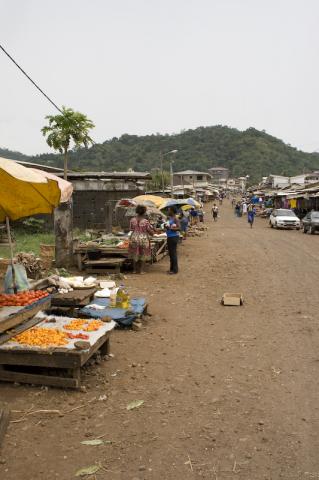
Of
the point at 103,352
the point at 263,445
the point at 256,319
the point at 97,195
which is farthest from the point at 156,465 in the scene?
the point at 97,195

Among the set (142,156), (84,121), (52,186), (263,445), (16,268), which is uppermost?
(142,156)

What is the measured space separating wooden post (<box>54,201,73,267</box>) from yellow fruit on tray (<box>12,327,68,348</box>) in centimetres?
701

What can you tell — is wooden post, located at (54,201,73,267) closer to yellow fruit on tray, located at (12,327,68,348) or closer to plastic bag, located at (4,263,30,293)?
plastic bag, located at (4,263,30,293)

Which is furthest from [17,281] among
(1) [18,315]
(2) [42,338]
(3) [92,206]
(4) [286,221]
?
(4) [286,221]

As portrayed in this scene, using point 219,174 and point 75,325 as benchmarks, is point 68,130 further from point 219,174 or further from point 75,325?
point 219,174

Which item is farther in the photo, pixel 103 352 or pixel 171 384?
pixel 103 352

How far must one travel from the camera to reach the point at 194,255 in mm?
17406

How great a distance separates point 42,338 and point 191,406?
1.98 metres

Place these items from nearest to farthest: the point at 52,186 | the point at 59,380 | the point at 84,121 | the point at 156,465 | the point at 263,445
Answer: the point at 156,465 → the point at 263,445 → the point at 59,380 → the point at 52,186 → the point at 84,121

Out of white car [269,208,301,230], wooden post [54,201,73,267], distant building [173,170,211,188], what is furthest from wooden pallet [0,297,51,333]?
distant building [173,170,211,188]

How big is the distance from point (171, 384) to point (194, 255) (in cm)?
1225

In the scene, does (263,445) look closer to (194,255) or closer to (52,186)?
(52,186)

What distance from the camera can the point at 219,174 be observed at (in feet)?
396

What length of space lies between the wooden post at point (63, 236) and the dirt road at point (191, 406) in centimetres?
472
